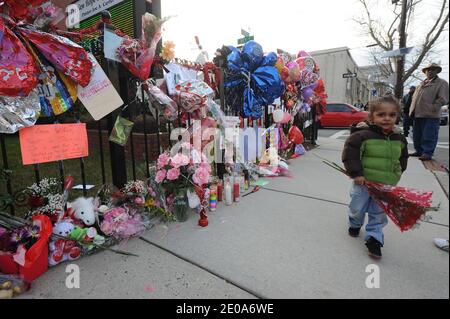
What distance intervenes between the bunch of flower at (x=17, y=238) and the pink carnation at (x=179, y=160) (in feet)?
3.64

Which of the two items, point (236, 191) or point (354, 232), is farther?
point (236, 191)

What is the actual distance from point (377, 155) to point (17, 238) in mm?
2507

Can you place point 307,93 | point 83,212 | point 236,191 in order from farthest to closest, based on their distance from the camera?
1. point 307,93
2. point 236,191
3. point 83,212

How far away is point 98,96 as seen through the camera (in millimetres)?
2104

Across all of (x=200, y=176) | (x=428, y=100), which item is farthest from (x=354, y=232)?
(x=428, y=100)

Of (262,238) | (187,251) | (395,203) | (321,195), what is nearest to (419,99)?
(321,195)

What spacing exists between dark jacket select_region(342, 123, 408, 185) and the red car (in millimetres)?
11989

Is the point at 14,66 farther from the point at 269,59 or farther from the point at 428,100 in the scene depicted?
the point at 428,100

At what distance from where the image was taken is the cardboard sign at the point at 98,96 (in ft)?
6.75

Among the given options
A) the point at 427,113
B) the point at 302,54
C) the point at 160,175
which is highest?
the point at 302,54

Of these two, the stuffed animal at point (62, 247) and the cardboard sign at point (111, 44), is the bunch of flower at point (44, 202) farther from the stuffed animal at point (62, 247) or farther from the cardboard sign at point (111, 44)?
the cardboard sign at point (111, 44)

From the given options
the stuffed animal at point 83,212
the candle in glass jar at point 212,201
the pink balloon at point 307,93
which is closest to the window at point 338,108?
the pink balloon at point 307,93
